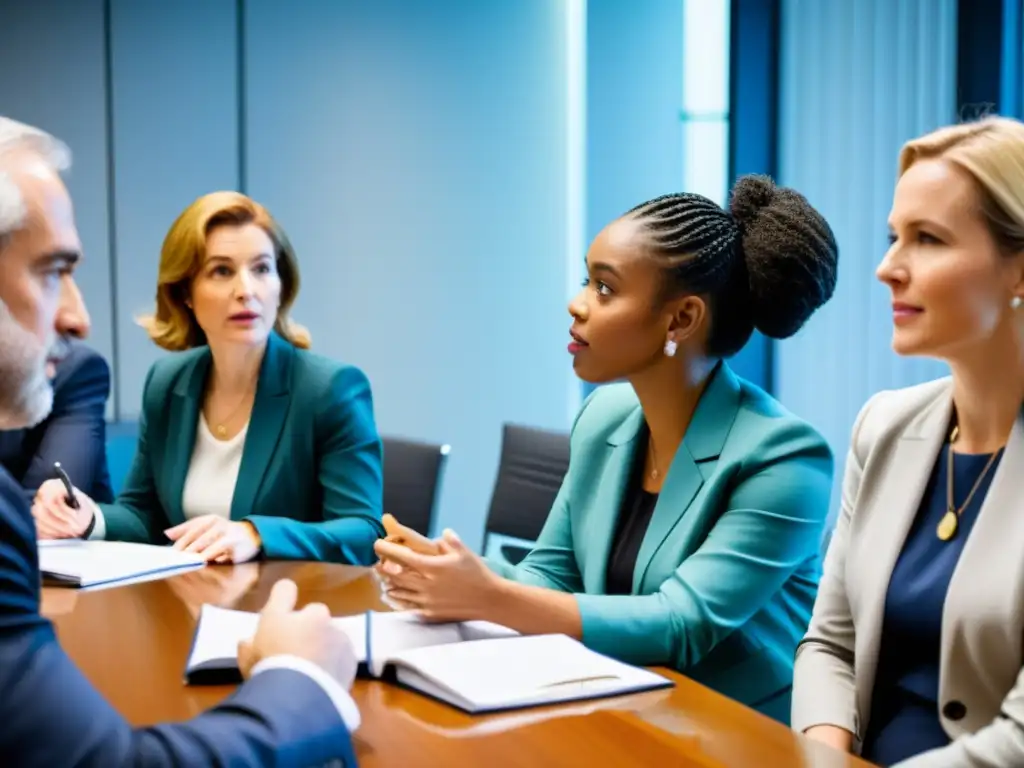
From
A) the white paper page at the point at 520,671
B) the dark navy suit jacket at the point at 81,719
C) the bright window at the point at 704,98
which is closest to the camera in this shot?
the dark navy suit jacket at the point at 81,719

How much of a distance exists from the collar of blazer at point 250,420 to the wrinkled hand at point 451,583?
109 cm

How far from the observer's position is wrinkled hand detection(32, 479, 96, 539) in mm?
2512

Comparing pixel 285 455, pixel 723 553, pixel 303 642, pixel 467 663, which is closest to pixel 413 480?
pixel 285 455

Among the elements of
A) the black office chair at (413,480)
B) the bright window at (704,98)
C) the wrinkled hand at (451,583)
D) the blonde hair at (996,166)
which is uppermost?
the bright window at (704,98)

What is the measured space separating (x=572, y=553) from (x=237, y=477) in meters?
0.92

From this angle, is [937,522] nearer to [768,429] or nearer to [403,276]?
[768,429]

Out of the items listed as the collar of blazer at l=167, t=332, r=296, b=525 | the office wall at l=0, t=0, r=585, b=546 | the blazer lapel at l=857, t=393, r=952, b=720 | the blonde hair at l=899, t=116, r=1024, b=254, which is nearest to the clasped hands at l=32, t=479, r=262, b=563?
the collar of blazer at l=167, t=332, r=296, b=525

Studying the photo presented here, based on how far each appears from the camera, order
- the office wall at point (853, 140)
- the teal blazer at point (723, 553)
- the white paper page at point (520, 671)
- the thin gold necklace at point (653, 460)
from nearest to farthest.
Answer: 1. the white paper page at point (520, 671)
2. the teal blazer at point (723, 553)
3. the thin gold necklace at point (653, 460)
4. the office wall at point (853, 140)

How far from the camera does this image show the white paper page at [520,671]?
1.47 m

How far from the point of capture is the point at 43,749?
104 centimetres

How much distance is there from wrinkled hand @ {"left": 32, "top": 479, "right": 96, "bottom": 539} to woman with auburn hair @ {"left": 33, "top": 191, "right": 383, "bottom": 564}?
0.20ft

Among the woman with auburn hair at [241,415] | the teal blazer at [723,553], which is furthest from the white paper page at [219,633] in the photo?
the woman with auburn hair at [241,415]

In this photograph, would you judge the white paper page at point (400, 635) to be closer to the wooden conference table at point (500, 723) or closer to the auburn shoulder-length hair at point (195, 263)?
the wooden conference table at point (500, 723)

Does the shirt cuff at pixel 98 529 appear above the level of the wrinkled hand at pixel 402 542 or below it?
below
